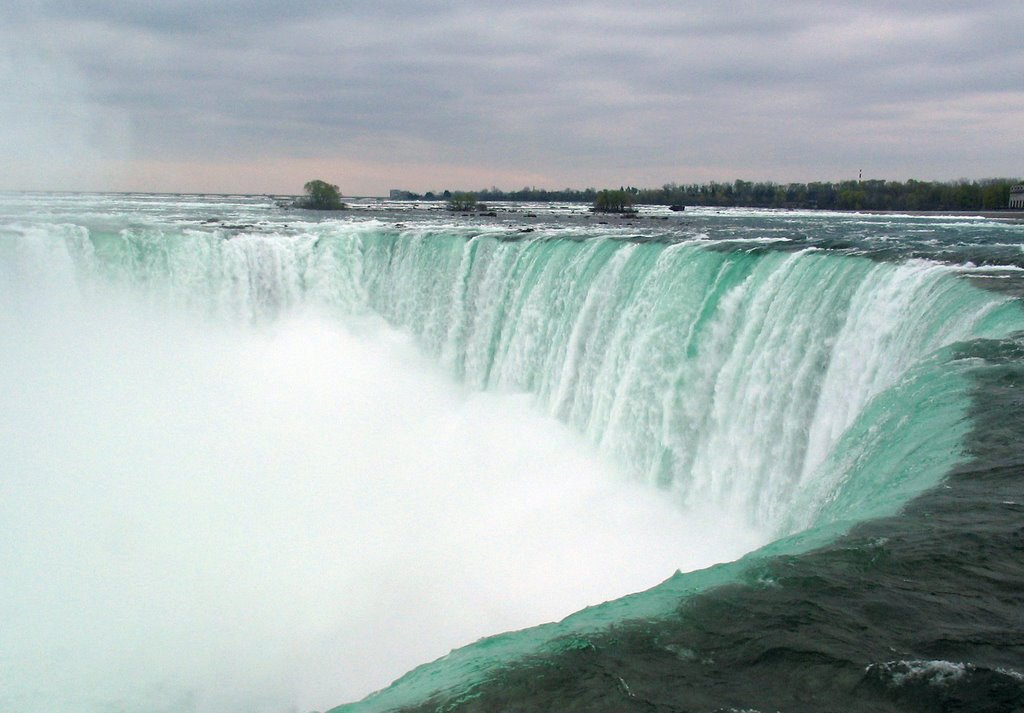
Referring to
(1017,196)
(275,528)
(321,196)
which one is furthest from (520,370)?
(321,196)

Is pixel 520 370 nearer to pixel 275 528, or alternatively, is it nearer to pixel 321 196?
pixel 275 528

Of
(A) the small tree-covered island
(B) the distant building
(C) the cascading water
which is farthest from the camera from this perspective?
(A) the small tree-covered island

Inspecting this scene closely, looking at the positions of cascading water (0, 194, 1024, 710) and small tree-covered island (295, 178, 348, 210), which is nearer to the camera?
cascading water (0, 194, 1024, 710)

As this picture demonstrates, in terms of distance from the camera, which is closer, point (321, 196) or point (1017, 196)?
point (1017, 196)

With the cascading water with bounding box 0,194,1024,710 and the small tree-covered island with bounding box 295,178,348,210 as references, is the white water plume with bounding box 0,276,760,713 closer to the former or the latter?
the cascading water with bounding box 0,194,1024,710

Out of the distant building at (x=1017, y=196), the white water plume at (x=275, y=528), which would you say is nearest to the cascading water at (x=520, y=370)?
the white water plume at (x=275, y=528)

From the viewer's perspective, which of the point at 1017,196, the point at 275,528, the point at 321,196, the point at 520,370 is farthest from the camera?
the point at 321,196

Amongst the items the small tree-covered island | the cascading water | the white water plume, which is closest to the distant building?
the cascading water
